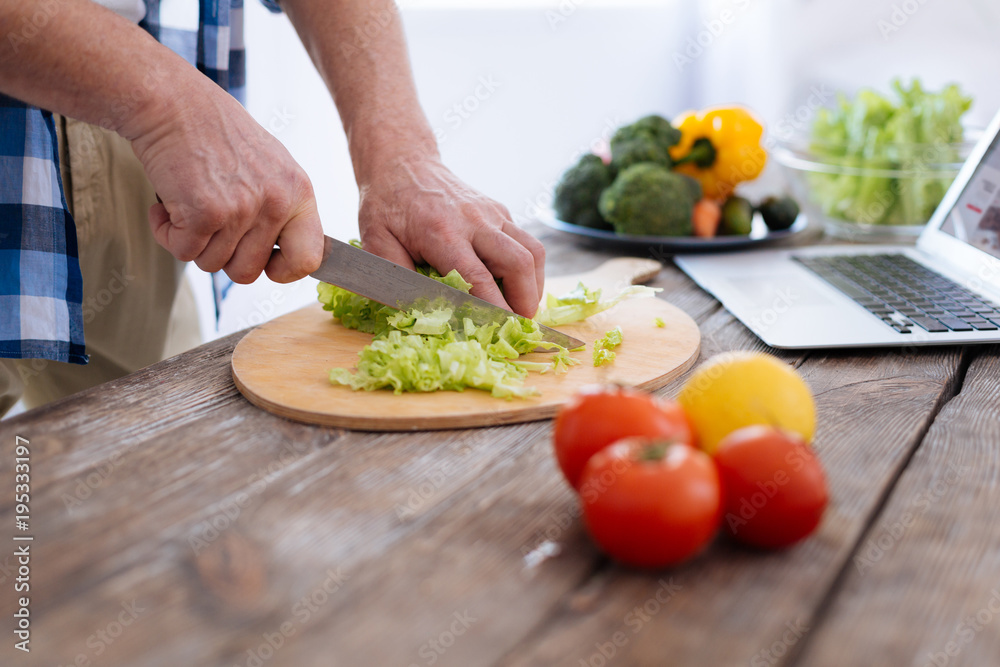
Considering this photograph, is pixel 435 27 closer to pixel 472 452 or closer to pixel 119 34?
pixel 119 34

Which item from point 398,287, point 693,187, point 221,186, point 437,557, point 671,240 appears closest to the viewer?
point 437,557

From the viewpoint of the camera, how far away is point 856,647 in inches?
24.5

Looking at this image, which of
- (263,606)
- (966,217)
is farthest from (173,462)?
(966,217)

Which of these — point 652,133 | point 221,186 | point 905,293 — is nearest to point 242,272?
point 221,186

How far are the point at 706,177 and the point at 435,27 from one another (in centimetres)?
158

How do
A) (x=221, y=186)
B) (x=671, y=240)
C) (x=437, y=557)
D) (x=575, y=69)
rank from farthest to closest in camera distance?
(x=575, y=69), (x=671, y=240), (x=221, y=186), (x=437, y=557)

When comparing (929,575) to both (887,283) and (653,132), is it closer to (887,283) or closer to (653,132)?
(887,283)

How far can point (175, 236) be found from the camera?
1.12 meters

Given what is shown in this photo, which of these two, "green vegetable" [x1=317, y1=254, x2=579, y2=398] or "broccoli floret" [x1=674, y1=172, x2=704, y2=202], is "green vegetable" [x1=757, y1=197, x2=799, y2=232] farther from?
"green vegetable" [x1=317, y1=254, x2=579, y2=398]

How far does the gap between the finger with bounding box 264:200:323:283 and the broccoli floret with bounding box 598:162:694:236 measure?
986mm

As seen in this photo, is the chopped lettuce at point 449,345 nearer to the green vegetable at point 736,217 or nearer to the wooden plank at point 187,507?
the wooden plank at point 187,507

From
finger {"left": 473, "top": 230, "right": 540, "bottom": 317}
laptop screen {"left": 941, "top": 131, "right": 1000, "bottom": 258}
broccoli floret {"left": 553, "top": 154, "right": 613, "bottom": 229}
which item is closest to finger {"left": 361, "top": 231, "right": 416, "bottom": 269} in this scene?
finger {"left": 473, "top": 230, "right": 540, "bottom": 317}

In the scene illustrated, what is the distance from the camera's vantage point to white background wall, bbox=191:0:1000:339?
9.89 ft

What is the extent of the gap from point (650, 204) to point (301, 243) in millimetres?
1043
